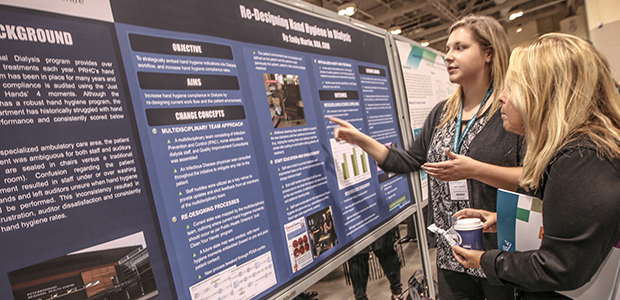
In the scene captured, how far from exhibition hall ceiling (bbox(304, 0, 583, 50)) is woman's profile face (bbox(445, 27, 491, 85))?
20.9 ft

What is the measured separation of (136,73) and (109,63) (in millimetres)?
71

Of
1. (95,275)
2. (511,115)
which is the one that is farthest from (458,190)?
(95,275)

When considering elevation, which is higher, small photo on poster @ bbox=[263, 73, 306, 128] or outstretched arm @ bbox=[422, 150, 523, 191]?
small photo on poster @ bbox=[263, 73, 306, 128]

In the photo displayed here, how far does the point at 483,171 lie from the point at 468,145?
18 cm

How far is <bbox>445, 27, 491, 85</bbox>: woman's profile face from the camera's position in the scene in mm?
1504

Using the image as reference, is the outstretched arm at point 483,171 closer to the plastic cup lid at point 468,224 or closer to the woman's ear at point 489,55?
the plastic cup lid at point 468,224

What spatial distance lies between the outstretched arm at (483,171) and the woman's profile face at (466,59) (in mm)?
461

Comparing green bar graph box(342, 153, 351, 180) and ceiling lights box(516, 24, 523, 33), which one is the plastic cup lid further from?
ceiling lights box(516, 24, 523, 33)

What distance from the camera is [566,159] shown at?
2.81 feet

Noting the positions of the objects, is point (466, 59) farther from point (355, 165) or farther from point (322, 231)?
point (322, 231)

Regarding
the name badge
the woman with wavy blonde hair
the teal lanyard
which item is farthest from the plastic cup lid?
the teal lanyard

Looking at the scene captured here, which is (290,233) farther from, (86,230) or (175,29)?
(175,29)

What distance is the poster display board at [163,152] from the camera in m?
0.72

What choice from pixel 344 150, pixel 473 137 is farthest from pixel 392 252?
pixel 473 137
